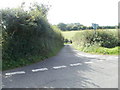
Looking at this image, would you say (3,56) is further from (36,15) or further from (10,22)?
(36,15)

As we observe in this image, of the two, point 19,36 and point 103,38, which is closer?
point 19,36

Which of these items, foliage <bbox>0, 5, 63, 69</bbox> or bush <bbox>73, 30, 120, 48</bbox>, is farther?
bush <bbox>73, 30, 120, 48</bbox>

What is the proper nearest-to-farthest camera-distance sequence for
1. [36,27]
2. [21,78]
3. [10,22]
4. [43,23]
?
1. [21,78]
2. [10,22]
3. [36,27]
4. [43,23]

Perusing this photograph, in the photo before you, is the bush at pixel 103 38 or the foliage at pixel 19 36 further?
the bush at pixel 103 38

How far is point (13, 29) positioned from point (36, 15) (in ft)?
6.83

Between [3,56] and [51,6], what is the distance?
1590 cm

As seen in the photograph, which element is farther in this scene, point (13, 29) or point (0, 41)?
point (13, 29)

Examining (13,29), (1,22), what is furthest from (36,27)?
(1,22)

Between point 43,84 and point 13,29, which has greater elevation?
point 13,29

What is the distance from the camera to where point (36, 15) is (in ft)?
29.0

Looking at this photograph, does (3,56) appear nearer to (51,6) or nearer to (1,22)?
(1,22)

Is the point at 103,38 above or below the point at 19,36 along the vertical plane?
below

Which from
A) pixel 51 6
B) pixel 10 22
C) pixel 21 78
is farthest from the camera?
pixel 51 6

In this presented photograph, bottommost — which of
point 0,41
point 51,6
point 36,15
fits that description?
point 0,41
